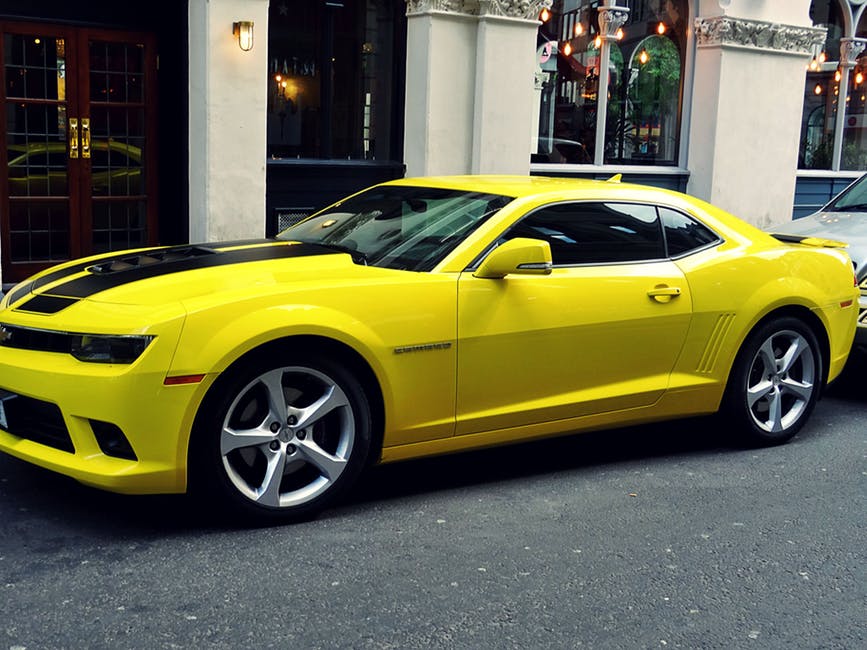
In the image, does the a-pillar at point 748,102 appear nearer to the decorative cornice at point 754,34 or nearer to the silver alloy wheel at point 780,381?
the decorative cornice at point 754,34

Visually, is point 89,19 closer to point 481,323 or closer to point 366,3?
point 366,3

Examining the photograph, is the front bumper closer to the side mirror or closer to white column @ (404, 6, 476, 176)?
the side mirror

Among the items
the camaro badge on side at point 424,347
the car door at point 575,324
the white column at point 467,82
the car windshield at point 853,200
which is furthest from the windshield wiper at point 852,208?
the camaro badge on side at point 424,347

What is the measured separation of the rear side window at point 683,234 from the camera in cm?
623

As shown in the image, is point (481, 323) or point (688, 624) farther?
point (481, 323)

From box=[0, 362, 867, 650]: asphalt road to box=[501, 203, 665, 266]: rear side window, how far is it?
46.2 inches

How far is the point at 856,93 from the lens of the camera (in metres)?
17.6

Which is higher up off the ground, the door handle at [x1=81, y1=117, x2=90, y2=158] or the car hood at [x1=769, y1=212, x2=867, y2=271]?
the door handle at [x1=81, y1=117, x2=90, y2=158]

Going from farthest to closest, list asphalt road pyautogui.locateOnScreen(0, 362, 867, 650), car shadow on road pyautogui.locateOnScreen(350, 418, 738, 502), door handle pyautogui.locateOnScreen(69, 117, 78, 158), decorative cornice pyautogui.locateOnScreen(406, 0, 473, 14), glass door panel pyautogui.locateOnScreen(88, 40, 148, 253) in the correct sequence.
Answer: decorative cornice pyautogui.locateOnScreen(406, 0, 473, 14), glass door panel pyautogui.locateOnScreen(88, 40, 148, 253), door handle pyautogui.locateOnScreen(69, 117, 78, 158), car shadow on road pyautogui.locateOnScreen(350, 418, 738, 502), asphalt road pyautogui.locateOnScreen(0, 362, 867, 650)

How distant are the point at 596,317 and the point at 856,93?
45.1 ft

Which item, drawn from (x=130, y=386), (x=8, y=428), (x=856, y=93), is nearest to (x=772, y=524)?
(x=130, y=386)

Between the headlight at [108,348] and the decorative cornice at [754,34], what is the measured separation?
12.2m

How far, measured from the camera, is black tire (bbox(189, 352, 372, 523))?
15.4 ft

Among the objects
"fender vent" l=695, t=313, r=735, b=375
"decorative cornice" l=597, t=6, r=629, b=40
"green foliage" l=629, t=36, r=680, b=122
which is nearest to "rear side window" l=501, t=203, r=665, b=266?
"fender vent" l=695, t=313, r=735, b=375
